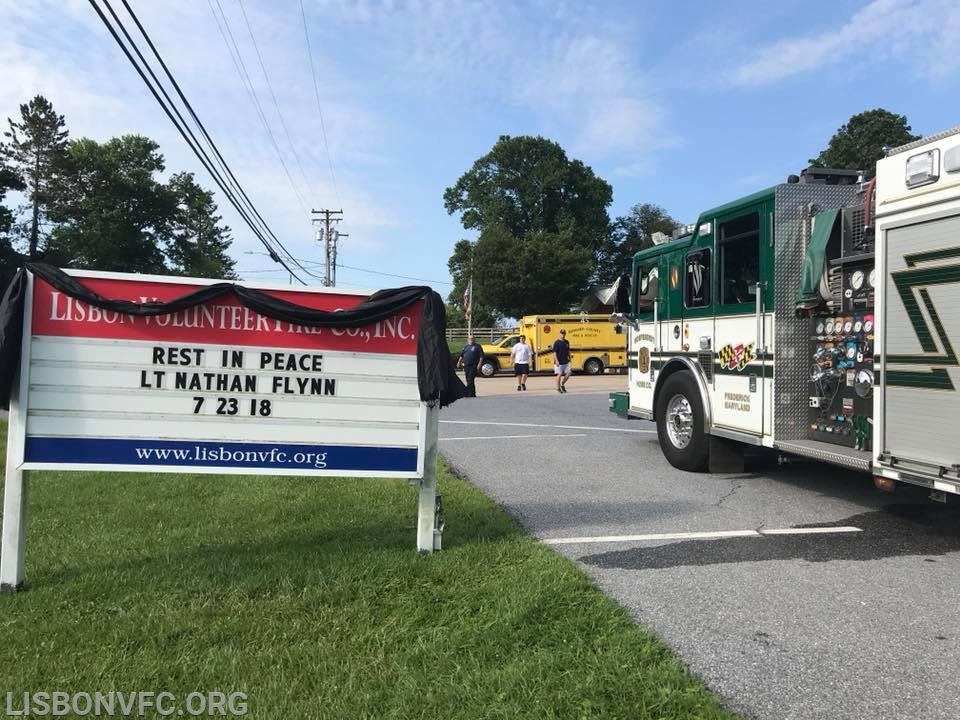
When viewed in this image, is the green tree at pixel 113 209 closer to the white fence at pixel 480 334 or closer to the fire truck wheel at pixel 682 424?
the white fence at pixel 480 334

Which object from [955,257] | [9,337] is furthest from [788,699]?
[9,337]

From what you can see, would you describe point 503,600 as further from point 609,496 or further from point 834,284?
point 834,284

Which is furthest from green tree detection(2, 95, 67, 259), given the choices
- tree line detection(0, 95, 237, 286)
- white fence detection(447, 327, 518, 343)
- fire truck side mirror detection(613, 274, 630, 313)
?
fire truck side mirror detection(613, 274, 630, 313)

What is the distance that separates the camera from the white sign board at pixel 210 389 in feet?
13.9

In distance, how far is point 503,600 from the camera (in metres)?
3.87

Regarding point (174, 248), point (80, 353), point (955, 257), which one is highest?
point (174, 248)

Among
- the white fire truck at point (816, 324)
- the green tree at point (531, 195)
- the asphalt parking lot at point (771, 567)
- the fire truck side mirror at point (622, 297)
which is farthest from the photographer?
the green tree at point (531, 195)

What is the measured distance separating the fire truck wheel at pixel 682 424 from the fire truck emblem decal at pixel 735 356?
0.53 m

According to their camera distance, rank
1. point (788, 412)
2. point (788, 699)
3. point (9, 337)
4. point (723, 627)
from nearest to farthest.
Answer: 1. point (788, 699)
2. point (723, 627)
3. point (9, 337)
4. point (788, 412)

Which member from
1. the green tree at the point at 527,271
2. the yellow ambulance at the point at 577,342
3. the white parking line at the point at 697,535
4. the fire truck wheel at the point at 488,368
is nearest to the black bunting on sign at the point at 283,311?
the white parking line at the point at 697,535

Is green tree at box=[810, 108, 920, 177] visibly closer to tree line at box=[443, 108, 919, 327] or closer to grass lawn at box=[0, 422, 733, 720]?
tree line at box=[443, 108, 919, 327]

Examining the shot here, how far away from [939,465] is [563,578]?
8.40 ft

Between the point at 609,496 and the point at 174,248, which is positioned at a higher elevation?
the point at 174,248

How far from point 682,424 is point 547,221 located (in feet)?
227
